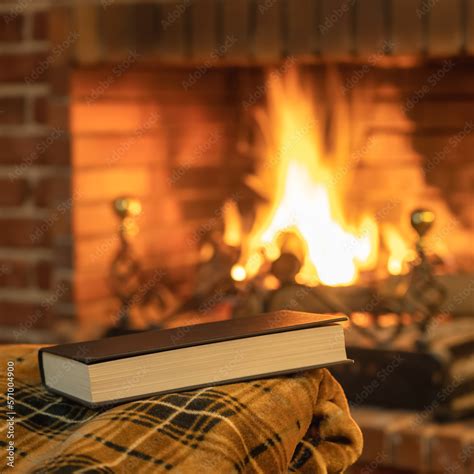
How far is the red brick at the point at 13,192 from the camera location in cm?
225

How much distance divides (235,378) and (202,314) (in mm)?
1454

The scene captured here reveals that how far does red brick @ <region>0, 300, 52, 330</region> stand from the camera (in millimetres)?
2242

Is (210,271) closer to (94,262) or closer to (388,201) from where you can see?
(94,262)

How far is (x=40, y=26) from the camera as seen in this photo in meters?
2.19

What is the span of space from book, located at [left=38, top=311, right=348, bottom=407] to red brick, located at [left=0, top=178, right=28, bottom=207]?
4.92ft

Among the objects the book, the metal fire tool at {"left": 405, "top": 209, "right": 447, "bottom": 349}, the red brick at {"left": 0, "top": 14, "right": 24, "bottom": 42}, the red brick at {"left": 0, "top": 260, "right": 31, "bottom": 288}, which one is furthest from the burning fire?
the book

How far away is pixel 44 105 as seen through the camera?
2207 millimetres

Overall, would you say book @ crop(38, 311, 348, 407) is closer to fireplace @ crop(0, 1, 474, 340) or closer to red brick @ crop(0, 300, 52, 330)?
fireplace @ crop(0, 1, 474, 340)

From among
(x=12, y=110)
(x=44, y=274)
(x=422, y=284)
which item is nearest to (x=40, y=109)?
(x=12, y=110)

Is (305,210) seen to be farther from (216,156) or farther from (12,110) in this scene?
(12,110)

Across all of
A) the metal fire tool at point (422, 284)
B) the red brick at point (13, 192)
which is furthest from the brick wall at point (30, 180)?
the metal fire tool at point (422, 284)

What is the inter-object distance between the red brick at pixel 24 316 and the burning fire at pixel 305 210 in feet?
1.26

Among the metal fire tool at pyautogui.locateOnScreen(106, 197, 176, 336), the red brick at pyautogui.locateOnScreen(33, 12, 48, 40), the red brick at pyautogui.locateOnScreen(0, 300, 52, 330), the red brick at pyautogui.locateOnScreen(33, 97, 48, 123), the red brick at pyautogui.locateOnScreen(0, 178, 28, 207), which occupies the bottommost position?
the red brick at pyautogui.locateOnScreen(0, 300, 52, 330)

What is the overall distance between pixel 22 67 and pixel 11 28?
3.3 inches
